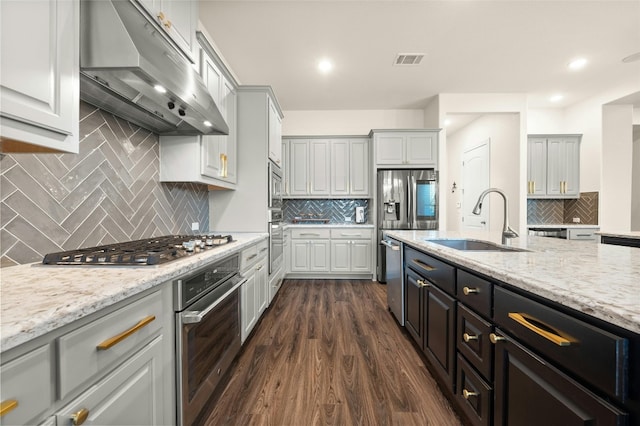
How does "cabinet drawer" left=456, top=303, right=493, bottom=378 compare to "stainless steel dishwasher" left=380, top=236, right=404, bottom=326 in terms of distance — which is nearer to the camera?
"cabinet drawer" left=456, top=303, right=493, bottom=378

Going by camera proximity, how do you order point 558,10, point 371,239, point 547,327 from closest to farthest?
point 547,327 < point 558,10 < point 371,239

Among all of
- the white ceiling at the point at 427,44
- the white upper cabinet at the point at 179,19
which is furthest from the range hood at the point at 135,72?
the white ceiling at the point at 427,44

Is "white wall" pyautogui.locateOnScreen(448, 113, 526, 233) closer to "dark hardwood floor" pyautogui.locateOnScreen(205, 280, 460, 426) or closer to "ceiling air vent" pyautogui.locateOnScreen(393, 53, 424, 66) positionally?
"ceiling air vent" pyautogui.locateOnScreen(393, 53, 424, 66)

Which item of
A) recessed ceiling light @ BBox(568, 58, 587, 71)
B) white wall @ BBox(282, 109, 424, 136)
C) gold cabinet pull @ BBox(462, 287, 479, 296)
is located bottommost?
gold cabinet pull @ BBox(462, 287, 479, 296)

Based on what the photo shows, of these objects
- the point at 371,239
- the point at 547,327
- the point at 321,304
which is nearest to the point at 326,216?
the point at 371,239

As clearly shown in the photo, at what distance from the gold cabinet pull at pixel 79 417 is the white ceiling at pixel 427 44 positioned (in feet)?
9.63

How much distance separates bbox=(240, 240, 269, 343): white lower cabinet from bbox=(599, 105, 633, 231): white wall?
218 inches

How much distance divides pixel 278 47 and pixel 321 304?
10.1 feet

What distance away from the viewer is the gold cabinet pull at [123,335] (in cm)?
73

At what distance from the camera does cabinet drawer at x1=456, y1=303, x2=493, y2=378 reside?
1.08m

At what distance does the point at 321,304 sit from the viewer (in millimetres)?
3086

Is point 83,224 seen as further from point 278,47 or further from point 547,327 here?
point 278,47

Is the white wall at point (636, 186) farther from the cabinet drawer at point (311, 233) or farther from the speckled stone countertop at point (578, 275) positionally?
A: the cabinet drawer at point (311, 233)

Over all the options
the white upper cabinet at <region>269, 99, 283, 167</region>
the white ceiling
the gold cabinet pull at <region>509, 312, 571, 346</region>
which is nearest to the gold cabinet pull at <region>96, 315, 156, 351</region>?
the gold cabinet pull at <region>509, 312, 571, 346</region>
